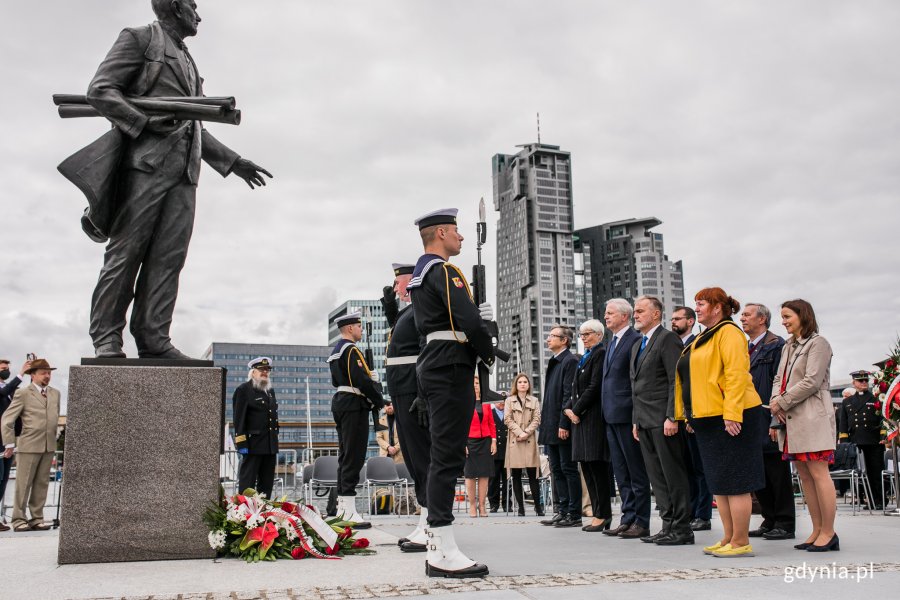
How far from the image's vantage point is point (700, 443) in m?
5.87

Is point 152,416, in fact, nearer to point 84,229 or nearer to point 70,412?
point 70,412

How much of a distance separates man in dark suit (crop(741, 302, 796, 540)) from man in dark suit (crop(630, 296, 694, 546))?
87 centimetres

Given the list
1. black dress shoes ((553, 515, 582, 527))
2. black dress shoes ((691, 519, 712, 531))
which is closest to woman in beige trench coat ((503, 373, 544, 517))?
black dress shoes ((553, 515, 582, 527))

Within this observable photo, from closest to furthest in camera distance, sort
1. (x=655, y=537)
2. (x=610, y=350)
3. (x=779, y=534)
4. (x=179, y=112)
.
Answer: (x=179, y=112) < (x=655, y=537) < (x=779, y=534) < (x=610, y=350)

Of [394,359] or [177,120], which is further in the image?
[394,359]

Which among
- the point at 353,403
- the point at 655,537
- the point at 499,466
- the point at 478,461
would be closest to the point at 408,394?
the point at 353,403

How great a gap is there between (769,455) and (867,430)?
6.18 metres

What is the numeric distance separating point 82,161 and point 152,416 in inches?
67.9

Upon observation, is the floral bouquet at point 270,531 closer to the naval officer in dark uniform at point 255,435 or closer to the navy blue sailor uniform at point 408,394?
the navy blue sailor uniform at point 408,394

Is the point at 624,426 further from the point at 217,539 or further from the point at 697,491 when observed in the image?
the point at 217,539

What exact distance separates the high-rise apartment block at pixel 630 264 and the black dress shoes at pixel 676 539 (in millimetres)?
156789

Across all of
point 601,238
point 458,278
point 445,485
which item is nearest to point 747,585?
point 445,485

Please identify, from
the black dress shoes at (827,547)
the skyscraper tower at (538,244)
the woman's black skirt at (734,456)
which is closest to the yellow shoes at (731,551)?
the woman's black skirt at (734,456)

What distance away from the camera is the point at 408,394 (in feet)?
20.7
